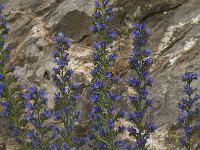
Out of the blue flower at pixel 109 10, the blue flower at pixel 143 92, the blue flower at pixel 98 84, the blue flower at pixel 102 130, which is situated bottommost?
the blue flower at pixel 102 130

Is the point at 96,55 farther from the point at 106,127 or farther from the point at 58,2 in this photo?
the point at 58,2

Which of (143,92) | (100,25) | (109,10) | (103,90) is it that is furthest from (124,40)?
(143,92)

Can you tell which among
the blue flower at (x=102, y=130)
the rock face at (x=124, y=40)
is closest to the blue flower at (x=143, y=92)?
the blue flower at (x=102, y=130)

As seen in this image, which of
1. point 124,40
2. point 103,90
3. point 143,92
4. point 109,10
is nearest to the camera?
point 143,92

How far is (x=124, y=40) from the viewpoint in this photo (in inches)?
449

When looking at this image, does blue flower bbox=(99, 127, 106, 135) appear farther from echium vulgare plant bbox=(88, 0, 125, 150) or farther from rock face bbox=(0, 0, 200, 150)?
rock face bbox=(0, 0, 200, 150)

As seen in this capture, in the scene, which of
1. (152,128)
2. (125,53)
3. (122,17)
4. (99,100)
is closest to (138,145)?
(152,128)

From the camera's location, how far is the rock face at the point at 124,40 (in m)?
9.38

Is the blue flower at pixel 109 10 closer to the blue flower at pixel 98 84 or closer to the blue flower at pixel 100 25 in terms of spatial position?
the blue flower at pixel 100 25

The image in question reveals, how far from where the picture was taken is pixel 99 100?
7004 millimetres

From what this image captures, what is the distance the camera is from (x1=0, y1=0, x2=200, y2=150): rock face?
9375 mm

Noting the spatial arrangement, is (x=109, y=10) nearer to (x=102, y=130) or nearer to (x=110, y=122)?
(x=110, y=122)

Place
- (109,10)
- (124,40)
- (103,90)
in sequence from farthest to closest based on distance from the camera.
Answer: (124,40) < (109,10) < (103,90)

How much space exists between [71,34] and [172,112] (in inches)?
162
